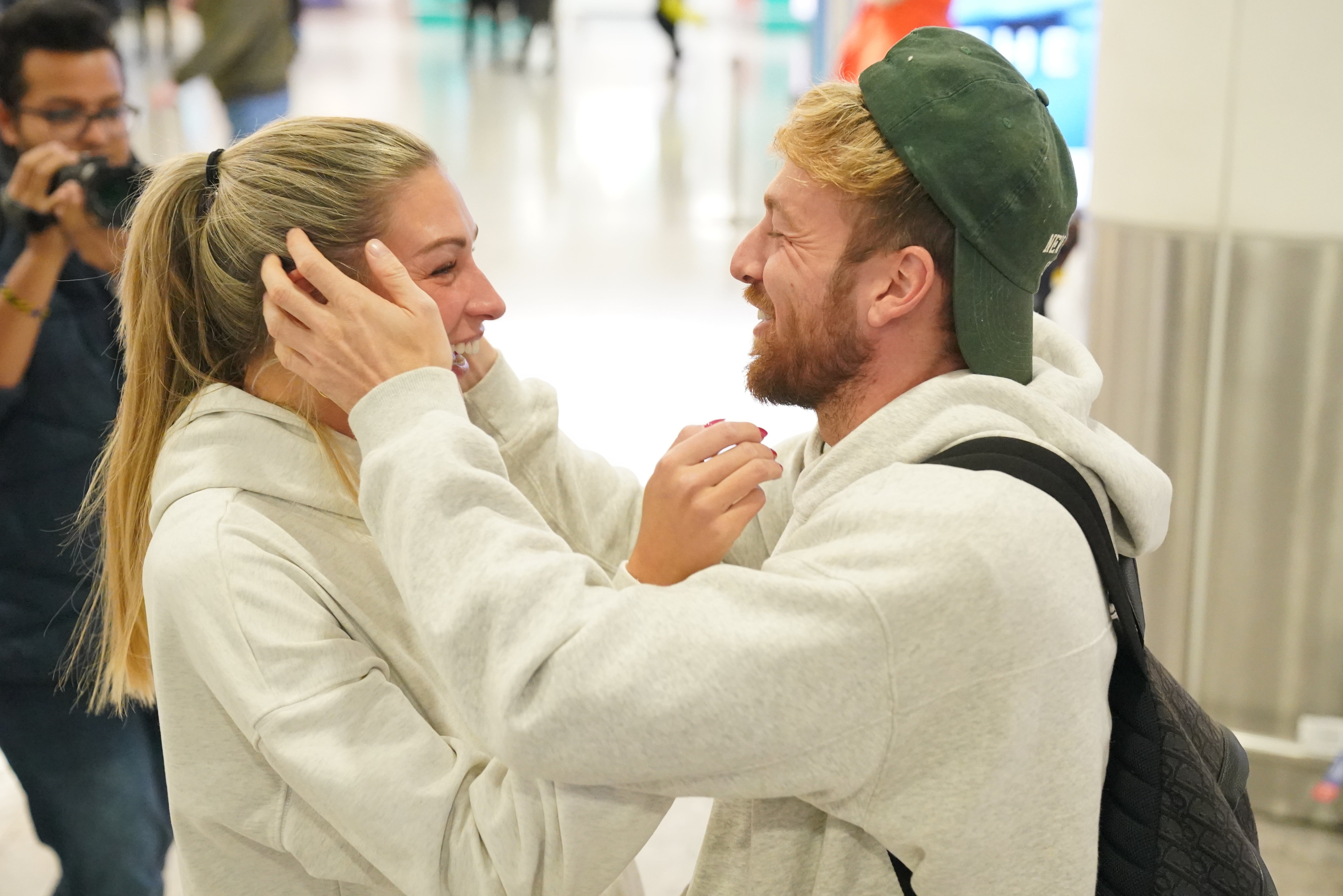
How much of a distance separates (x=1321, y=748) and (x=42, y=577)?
3.05m

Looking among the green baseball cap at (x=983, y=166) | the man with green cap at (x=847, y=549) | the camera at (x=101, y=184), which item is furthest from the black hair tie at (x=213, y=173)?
the camera at (x=101, y=184)

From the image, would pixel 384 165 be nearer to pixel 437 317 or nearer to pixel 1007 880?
pixel 437 317

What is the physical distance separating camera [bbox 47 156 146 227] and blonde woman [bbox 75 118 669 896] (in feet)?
2.90

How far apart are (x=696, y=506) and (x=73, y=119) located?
1842mm

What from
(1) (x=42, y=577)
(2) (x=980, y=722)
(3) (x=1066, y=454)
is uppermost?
(3) (x=1066, y=454)

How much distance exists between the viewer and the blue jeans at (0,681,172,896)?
237 cm

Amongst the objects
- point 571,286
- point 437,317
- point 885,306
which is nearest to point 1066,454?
point 885,306

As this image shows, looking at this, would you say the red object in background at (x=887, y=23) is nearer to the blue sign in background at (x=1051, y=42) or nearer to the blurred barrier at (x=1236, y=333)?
the blurred barrier at (x=1236, y=333)

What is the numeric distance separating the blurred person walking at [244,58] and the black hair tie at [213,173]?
4.13 metres

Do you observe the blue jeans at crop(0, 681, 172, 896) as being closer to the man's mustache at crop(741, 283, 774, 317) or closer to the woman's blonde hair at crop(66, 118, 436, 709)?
the woman's blonde hair at crop(66, 118, 436, 709)

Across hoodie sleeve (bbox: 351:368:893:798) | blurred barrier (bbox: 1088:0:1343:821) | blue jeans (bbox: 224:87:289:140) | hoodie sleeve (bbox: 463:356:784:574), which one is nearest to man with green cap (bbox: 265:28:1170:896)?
hoodie sleeve (bbox: 351:368:893:798)

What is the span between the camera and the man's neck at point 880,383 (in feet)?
5.04

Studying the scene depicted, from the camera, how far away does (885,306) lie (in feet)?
4.87

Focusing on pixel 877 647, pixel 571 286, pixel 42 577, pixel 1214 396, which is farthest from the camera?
pixel 571 286
